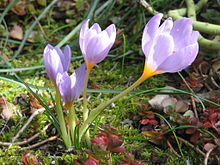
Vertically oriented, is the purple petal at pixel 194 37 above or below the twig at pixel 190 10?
above

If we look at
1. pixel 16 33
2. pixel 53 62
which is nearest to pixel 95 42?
pixel 53 62

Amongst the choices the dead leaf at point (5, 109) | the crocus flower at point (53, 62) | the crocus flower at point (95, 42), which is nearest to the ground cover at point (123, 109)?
the dead leaf at point (5, 109)

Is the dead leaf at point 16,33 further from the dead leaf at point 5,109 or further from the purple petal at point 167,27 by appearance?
the purple petal at point 167,27

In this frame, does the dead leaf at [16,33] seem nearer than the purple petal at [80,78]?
No

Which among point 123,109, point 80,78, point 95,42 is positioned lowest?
point 123,109

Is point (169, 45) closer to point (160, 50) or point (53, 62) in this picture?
point (160, 50)

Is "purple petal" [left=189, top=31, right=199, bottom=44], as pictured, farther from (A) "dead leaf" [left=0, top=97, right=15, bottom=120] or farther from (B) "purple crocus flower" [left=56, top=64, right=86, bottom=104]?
(A) "dead leaf" [left=0, top=97, right=15, bottom=120]

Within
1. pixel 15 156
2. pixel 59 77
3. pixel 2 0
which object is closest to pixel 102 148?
pixel 59 77

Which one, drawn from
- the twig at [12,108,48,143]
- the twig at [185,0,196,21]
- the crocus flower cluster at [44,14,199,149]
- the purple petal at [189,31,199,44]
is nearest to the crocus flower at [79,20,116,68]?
the crocus flower cluster at [44,14,199,149]
